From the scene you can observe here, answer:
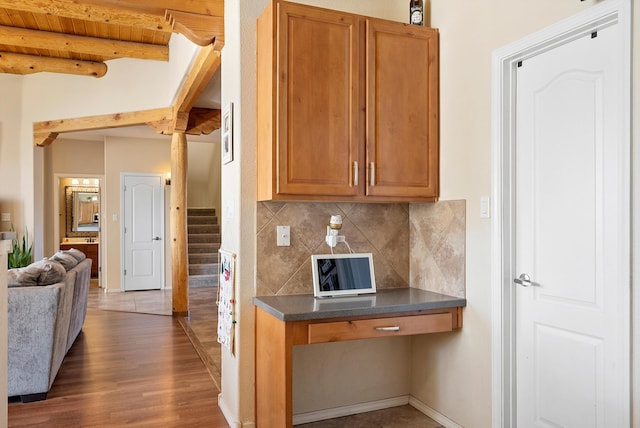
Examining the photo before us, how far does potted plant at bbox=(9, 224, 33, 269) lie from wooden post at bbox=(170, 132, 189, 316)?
2390 millimetres

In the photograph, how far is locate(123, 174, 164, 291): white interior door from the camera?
313 inches

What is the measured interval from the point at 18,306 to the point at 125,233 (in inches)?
193

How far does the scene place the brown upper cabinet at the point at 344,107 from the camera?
2.46 meters

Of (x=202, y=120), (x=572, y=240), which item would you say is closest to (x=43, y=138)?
(x=202, y=120)

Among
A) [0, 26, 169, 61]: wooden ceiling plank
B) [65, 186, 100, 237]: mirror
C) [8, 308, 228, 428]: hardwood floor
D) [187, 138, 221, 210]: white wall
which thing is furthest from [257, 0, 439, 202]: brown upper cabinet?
[65, 186, 100, 237]: mirror

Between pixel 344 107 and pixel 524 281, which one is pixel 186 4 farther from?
pixel 524 281

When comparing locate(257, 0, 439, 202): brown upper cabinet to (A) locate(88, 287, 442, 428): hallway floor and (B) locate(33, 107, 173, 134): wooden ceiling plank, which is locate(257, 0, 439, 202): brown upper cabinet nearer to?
(A) locate(88, 287, 442, 428): hallway floor

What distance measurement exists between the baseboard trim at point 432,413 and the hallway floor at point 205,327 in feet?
0.08

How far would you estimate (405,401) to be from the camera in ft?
10.2

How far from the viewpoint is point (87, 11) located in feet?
14.0

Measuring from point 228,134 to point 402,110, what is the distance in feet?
3.55

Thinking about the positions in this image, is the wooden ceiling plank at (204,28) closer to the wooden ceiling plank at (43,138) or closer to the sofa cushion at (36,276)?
the sofa cushion at (36,276)

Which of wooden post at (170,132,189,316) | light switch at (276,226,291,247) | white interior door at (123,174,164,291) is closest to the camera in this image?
light switch at (276,226,291,247)

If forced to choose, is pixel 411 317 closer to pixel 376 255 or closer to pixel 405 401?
pixel 376 255
